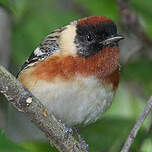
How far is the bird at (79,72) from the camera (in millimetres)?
3791

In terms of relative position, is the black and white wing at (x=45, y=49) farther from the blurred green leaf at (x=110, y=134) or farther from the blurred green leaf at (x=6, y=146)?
the blurred green leaf at (x=6, y=146)

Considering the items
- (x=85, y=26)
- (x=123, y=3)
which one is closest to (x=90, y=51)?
(x=85, y=26)

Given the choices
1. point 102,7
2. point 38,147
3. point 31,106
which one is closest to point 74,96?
point 38,147

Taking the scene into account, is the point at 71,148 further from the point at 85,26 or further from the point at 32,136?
the point at 32,136

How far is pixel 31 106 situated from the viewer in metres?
2.85

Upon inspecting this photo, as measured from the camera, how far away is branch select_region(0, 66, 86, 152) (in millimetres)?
2768

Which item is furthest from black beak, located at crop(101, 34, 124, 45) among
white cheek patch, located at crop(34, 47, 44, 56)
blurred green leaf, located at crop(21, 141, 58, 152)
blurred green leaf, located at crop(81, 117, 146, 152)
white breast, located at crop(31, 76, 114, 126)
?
blurred green leaf, located at crop(21, 141, 58, 152)

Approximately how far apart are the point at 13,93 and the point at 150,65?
2353mm

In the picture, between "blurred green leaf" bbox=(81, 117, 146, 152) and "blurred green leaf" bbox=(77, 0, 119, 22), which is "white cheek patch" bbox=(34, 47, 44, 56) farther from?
"blurred green leaf" bbox=(81, 117, 146, 152)

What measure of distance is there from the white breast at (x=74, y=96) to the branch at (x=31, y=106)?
0.72 metres

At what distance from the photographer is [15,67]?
18.6 feet

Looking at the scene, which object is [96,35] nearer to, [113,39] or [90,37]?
[90,37]

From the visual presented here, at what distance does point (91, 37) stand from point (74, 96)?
0.54m

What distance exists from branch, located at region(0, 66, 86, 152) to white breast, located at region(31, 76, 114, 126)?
722 millimetres
